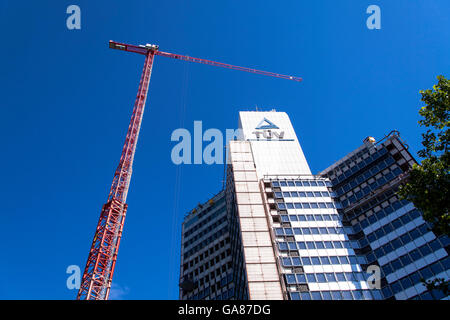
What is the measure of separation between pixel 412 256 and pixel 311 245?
49.4 ft

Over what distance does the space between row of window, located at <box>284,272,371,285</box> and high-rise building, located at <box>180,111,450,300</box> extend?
0.51ft

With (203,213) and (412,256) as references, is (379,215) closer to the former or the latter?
(412,256)

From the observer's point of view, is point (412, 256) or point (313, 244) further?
point (313, 244)

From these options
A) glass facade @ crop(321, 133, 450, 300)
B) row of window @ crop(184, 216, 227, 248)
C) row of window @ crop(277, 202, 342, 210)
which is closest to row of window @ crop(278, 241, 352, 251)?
glass facade @ crop(321, 133, 450, 300)

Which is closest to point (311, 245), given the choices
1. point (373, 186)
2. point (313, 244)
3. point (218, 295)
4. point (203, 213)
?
point (313, 244)

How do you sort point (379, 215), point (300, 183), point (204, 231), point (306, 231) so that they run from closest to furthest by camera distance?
point (379, 215), point (306, 231), point (300, 183), point (204, 231)

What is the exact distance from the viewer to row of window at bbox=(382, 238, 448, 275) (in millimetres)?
47781

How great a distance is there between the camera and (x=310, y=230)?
5800 cm

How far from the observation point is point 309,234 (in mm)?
57375

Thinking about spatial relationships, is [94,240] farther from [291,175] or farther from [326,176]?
[326,176]

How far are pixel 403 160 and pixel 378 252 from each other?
1865cm

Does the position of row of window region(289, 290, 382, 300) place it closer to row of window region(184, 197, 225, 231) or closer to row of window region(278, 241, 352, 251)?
row of window region(278, 241, 352, 251)
